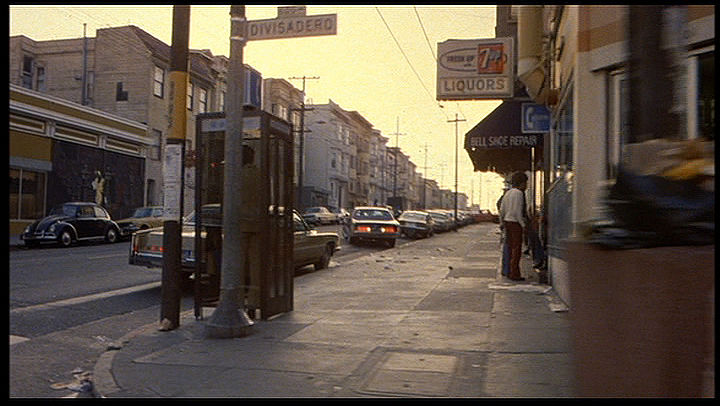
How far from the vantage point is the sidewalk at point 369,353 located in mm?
4809

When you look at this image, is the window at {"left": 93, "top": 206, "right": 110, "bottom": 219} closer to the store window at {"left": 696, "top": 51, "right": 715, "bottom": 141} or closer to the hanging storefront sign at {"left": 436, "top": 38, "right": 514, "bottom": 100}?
the hanging storefront sign at {"left": 436, "top": 38, "right": 514, "bottom": 100}

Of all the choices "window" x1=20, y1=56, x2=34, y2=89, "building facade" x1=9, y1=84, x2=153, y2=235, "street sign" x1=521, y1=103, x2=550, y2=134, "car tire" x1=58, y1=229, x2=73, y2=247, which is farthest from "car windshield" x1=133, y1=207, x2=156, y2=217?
"window" x1=20, y1=56, x2=34, y2=89

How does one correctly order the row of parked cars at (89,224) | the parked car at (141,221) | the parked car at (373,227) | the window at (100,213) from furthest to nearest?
the parked car at (141,221) < the parked car at (373,227) < the window at (100,213) < the row of parked cars at (89,224)

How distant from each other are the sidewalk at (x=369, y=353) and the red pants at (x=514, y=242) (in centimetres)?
155

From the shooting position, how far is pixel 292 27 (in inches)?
267

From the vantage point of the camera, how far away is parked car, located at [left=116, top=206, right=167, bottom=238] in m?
23.1

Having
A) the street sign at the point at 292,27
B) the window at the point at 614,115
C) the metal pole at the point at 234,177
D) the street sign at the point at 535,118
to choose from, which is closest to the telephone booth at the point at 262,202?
the metal pole at the point at 234,177

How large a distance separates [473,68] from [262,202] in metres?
7.77

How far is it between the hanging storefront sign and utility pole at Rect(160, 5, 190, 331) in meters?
7.66

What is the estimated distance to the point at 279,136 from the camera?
309 inches

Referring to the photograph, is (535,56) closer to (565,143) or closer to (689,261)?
(565,143)

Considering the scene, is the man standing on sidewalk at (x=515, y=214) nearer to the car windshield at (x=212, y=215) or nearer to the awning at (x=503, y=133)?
the awning at (x=503, y=133)

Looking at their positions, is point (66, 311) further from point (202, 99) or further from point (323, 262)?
point (202, 99)

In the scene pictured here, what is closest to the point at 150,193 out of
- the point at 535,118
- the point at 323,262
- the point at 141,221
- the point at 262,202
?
the point at 141,221
